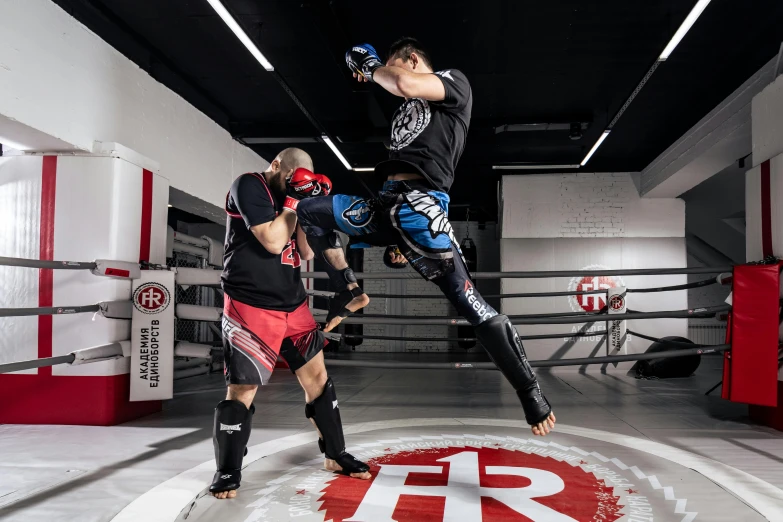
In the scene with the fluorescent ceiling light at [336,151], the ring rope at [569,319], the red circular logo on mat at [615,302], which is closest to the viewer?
the ring rope at [569,319]


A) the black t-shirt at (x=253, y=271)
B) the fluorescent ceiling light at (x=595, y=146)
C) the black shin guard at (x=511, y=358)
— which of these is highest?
the fluorescent ceiling light at (x=595, y=146)

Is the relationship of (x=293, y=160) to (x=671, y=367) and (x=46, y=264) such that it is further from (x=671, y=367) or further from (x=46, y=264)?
(x=671, y=367)

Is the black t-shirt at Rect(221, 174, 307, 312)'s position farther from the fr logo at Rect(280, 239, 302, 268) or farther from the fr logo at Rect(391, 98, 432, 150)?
the fr logo at Rect(391, 98, 432, 150)

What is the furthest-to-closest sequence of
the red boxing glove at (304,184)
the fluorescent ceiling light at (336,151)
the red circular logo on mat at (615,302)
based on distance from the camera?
the fluorescent ceiling light at (336,151)
the red circular logo on mat at (615,302)
the red boxing glove at (304,184)

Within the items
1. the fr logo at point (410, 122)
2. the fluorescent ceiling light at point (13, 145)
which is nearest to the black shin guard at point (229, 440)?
the fr logo at point (410, 122)

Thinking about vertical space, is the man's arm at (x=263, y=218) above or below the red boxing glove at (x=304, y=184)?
below

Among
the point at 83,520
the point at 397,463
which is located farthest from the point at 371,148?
the point at 83,520

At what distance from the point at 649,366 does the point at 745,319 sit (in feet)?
10.1

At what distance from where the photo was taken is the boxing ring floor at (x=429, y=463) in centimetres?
186

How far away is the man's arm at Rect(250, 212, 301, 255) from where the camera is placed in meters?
1.95

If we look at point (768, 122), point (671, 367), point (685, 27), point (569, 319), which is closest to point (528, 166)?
point (671, 367)

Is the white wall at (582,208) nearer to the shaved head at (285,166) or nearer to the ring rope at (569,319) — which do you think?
the ring rope at (569,319)

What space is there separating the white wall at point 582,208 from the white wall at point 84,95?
Result: 17.4 feet

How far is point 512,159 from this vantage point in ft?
27.5
